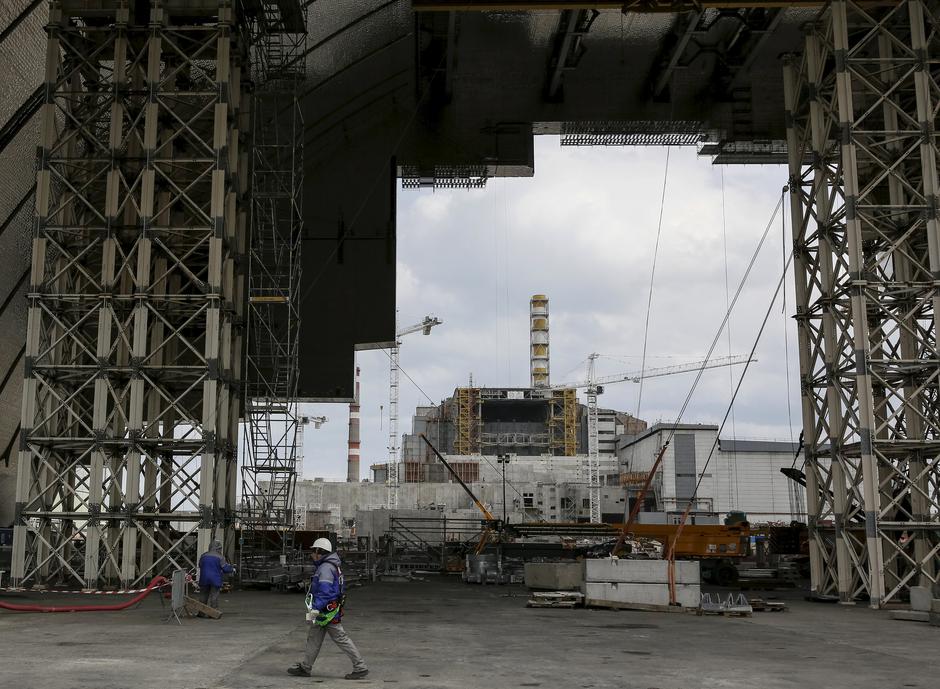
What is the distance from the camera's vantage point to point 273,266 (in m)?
39.4

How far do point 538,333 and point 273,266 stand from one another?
110m

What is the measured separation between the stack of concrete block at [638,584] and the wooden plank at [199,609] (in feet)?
29.3

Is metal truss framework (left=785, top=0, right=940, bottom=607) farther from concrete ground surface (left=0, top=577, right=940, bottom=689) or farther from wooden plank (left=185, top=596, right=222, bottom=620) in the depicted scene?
wooden plank (left=185, top=596, right=222, bottom=620)

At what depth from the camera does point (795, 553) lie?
1647 inches

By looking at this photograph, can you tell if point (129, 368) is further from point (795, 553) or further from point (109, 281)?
point (795, 553)

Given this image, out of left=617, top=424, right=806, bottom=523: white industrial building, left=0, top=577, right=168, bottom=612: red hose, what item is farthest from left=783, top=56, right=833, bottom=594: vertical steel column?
left=617, top=424, right=806, bottom=523: white industrial building

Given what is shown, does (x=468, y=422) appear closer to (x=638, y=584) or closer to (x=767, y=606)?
(x=767, y=606)

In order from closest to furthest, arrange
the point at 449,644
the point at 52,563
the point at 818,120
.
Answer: the point at 449,644, the point at 818,120, the point at 52,563

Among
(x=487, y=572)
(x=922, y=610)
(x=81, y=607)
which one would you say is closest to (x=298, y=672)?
(x=81, y=607)

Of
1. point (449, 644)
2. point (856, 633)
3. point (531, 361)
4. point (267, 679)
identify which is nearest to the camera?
point (267, 679)

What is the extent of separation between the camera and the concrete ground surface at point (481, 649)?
12.1 m

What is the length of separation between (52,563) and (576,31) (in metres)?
24.4

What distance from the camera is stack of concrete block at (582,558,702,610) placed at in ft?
77.2

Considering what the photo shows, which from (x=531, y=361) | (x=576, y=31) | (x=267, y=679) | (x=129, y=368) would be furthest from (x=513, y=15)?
(x=531, y=361)
